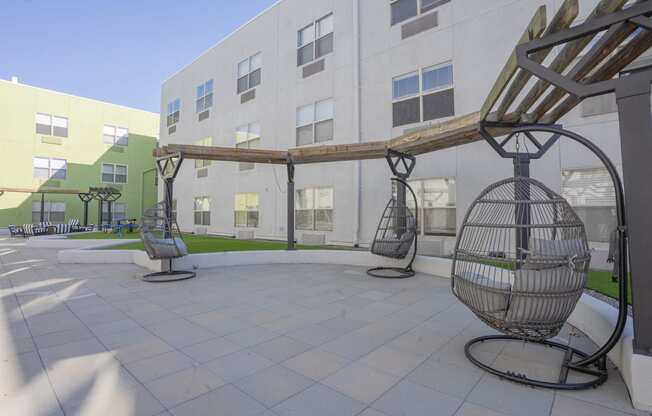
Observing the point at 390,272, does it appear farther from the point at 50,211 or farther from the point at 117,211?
the point at 50,211

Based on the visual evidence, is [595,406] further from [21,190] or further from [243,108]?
[21,190]

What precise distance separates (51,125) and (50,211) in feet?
17.3

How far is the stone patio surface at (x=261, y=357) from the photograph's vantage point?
2.09 metres

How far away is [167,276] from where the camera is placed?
629cm

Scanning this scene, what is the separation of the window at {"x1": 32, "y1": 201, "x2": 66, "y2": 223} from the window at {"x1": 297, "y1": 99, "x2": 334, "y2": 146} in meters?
17.9

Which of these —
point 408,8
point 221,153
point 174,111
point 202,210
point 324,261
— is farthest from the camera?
point 174,111

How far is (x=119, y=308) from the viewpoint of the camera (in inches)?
166

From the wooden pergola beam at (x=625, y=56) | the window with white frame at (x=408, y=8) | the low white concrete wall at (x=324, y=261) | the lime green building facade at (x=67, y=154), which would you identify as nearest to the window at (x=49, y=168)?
the lime green building facade at (x=67, y=154)

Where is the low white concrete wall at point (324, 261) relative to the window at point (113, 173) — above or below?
below

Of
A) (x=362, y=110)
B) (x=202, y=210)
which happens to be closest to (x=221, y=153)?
(x=362, y=110)

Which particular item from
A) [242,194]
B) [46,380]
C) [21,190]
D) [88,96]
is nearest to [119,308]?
[46,380]

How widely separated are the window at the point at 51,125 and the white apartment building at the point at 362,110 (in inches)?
459

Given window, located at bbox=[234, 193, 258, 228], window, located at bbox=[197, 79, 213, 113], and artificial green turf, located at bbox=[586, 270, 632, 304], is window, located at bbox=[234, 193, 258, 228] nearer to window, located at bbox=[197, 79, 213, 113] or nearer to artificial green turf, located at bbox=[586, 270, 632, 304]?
window, located at bbox=[197, 79, 213, 113]

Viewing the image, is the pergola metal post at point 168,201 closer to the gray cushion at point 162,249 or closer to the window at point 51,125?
the gray cushion at point 162,249
